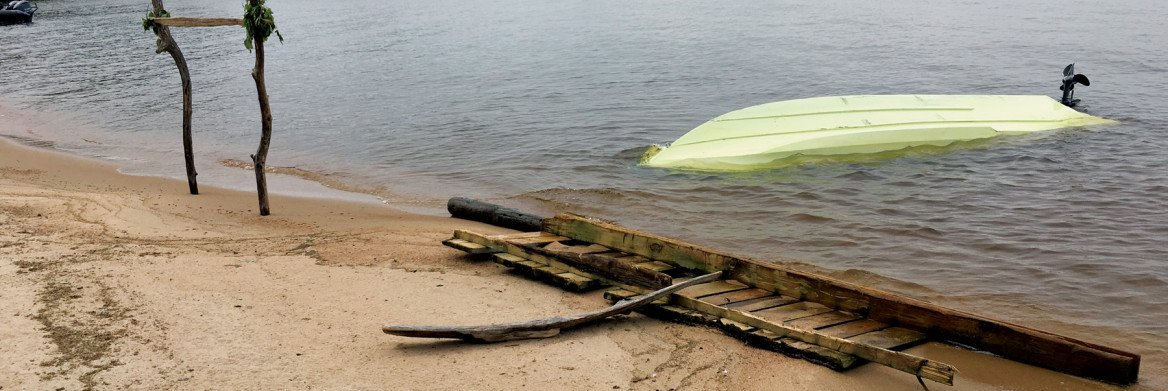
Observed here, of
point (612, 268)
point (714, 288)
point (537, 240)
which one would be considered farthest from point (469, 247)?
point (714, 288)

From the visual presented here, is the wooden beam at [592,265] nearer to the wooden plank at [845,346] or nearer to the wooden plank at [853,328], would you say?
the wooden plank at [845,346]

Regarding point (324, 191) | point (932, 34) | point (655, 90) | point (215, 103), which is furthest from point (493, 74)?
point (932, 34)

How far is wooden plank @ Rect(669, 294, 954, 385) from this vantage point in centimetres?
425

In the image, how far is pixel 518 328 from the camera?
4910mm

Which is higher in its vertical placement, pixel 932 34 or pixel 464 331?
pixel 932 34

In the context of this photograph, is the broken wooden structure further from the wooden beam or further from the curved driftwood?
the curved driftwood

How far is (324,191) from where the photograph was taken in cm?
1053

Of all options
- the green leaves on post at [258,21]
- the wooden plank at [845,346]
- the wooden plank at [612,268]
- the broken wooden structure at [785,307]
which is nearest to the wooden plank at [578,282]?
the broken wooden structure at [785,307]

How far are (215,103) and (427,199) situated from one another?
10.1 m

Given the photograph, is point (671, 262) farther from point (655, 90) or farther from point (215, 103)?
point (215, 103)

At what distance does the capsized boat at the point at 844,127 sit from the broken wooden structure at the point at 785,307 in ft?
16.5

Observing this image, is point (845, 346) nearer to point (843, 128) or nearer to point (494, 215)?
point (494, 215)

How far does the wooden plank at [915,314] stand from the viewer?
4.59 meters

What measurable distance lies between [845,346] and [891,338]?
18.0 inches
